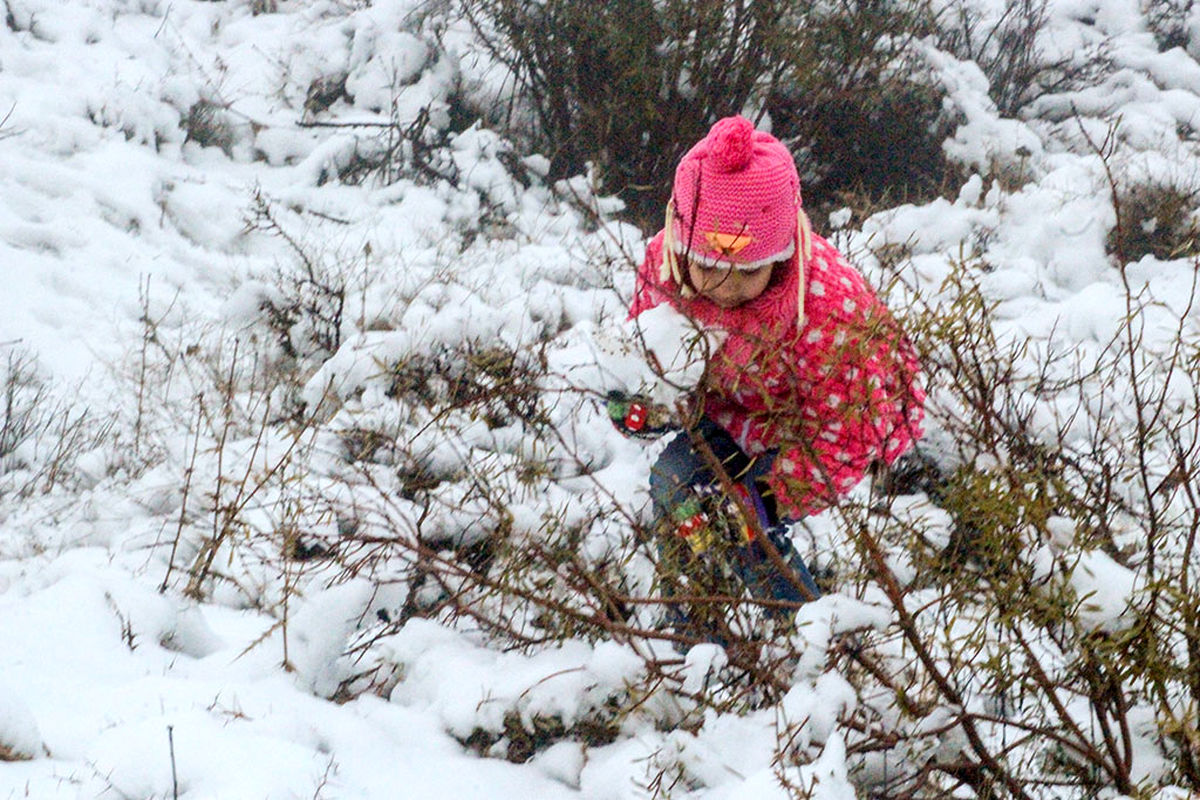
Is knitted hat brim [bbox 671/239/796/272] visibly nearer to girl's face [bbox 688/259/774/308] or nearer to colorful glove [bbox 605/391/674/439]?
girl's face [bbox 688/259/774/308]

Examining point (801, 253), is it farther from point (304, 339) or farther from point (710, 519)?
point (304, 339)

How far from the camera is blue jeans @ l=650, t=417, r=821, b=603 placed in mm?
1916

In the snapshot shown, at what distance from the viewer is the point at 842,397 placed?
1823 mm

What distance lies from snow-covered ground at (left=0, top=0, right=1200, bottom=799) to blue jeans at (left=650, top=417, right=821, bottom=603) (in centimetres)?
24

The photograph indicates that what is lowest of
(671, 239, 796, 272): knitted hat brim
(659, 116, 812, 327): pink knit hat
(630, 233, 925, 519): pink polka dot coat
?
(630, 233, 925, 519): pink polka dot coat

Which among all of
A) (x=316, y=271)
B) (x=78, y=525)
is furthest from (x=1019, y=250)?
(x=78, y=525)

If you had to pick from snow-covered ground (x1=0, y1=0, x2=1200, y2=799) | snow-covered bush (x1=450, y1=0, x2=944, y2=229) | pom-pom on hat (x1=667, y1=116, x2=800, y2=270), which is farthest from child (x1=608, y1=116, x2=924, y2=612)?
snow-covered bush (x1=450, y1=0, x2=944, y2=229)

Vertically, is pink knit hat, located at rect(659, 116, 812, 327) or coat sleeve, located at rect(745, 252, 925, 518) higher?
pink knit hat, located at rect(659, 116, 812, 327)

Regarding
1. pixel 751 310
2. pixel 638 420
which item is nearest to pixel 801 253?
pixel 751 310

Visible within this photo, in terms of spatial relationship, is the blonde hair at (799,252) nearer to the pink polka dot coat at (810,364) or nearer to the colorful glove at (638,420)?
the pink polka dot coat at (810,364)

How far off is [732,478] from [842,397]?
1.10ft

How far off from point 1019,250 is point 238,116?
400cm

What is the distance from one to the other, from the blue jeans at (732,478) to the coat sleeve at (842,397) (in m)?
0.12

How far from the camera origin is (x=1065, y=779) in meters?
1.40
